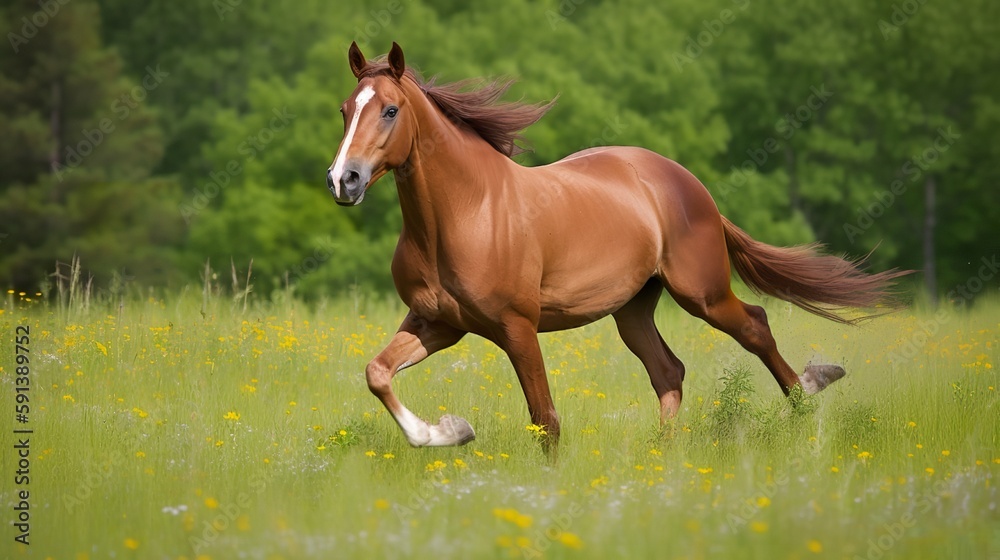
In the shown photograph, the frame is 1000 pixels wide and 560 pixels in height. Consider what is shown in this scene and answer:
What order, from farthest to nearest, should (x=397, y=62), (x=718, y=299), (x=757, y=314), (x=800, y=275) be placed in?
(x=800, y=275) < (x=757, y=314) < (x=718, y=299) < (x=397, y=62)

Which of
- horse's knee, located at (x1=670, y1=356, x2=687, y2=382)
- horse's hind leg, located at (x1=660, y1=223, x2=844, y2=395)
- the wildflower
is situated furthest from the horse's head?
horse's knee, located at (x1=670, y1=356, x2=687, y2=382)

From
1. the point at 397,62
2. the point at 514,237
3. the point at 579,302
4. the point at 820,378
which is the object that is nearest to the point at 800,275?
the point at 820,378

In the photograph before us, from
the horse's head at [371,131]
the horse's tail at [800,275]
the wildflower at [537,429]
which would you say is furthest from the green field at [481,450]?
the horse's head at [371,131]

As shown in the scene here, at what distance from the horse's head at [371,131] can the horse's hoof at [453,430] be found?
4.50ft

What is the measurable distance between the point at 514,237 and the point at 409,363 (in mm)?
928

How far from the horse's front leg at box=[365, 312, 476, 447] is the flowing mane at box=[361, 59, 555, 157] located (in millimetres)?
1189

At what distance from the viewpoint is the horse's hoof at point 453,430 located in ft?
19.4

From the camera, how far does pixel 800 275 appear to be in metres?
8.03

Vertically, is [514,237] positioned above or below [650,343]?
above

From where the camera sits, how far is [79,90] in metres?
29.6

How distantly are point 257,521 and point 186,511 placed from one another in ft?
1.90

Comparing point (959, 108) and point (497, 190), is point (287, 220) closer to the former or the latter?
point (959, 108)

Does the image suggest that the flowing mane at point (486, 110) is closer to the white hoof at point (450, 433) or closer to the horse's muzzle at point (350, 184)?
the horse's muzzle at point (350, 184)

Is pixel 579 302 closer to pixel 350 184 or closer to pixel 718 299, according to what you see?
pixel 718 299
